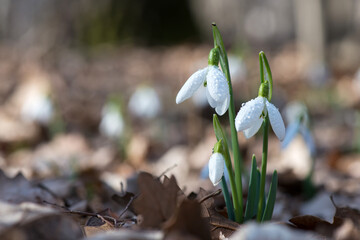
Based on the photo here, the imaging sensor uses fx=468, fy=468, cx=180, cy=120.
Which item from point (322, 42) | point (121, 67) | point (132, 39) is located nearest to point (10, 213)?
point (322, 42)

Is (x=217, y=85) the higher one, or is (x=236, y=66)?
(x=217, y=85)

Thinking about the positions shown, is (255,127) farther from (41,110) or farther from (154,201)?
(41,110)

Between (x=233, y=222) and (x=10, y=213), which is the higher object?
(x=10, y=213)

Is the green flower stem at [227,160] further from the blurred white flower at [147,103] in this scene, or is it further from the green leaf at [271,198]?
the blurred white flower at [147,103]

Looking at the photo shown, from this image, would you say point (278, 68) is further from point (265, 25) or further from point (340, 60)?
point (265, 25)

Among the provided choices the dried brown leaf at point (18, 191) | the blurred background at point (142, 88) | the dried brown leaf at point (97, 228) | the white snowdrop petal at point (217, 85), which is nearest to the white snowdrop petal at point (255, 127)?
the white snowdrop petal at point (217, 85)

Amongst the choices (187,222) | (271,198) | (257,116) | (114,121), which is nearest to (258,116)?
(257,116)
